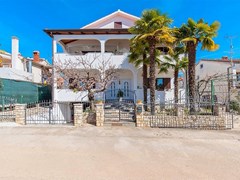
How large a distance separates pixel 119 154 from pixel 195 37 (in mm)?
9810

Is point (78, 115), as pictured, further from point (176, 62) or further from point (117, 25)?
point (117, 25)

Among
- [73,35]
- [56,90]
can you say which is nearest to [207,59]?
[73,35]

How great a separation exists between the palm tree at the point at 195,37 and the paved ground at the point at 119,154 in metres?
4.24

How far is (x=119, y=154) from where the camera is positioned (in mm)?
5922

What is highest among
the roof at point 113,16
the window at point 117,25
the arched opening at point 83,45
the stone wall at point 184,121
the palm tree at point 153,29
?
the roof at point 113,16

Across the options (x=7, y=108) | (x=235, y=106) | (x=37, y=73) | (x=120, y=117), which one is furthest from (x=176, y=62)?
(x=37, y=73)

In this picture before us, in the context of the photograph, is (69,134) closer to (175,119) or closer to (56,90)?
(175,119)

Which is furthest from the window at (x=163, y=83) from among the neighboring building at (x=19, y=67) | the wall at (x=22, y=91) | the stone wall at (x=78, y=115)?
the wall at (x=22, y=91)

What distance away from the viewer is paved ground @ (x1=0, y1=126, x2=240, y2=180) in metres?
4.51

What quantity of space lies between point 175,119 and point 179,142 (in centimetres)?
280

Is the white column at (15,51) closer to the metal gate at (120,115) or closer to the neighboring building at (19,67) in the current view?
the neighboring building at (19,67)

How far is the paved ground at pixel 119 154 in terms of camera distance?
4.51 metres

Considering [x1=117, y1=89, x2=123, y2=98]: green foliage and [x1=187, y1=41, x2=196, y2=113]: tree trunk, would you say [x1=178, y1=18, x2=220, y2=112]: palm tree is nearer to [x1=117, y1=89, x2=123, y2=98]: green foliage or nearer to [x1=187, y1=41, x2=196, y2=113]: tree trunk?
[x1=187, y1=41, x2=196, y2=113]: tree trunk

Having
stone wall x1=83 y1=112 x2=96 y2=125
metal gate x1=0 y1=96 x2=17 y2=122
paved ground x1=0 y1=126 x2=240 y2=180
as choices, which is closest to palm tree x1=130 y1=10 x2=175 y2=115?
stone wall x1=83 y1=112 x2=96 y2=125
